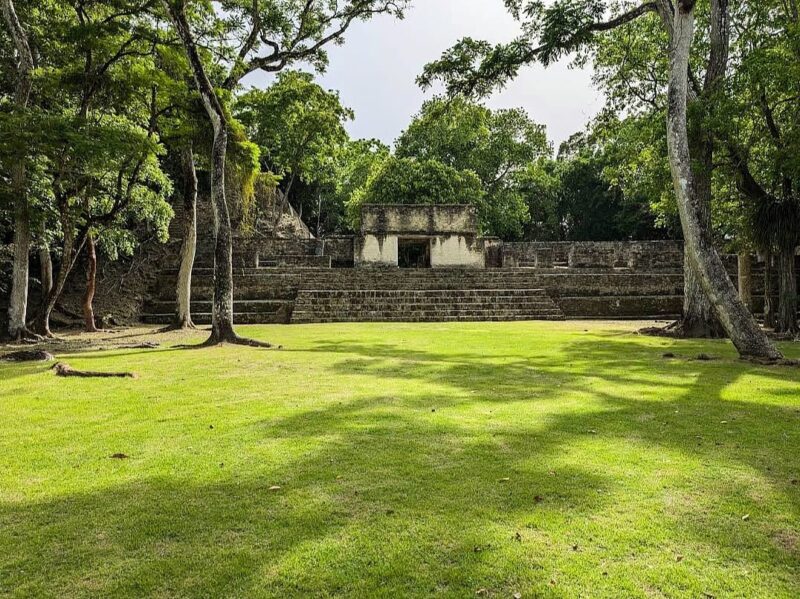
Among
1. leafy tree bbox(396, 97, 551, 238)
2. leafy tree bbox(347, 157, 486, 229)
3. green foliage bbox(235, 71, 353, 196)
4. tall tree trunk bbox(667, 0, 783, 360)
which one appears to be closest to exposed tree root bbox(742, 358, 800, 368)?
tall tree trunk bbox(667, 0, 783, 360)

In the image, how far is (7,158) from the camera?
8.41 metres

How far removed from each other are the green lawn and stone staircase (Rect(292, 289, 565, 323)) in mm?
8880

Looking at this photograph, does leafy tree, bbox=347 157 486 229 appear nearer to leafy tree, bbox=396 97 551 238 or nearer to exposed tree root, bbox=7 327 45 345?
leafy tree, bbox=396 97 551 238

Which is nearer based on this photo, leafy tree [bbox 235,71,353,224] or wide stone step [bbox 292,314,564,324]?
wide stone step [bbox 292,314,564,324]

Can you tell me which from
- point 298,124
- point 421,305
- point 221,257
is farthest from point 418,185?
point 221,257

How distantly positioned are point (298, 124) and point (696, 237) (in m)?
19.5

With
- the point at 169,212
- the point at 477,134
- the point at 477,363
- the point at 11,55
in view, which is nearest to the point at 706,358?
the point at 477,363

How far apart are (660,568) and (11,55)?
14118 mm

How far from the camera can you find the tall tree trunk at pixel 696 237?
6.32m

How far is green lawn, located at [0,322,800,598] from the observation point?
170cm

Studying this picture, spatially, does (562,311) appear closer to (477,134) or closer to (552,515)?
(552,515)

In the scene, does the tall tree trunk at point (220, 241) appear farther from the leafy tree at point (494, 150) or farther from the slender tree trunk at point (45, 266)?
the leafy tree at point (494, 150)

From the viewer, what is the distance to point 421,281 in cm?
1642

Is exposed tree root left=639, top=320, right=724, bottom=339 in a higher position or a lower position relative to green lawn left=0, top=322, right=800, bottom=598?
lower
